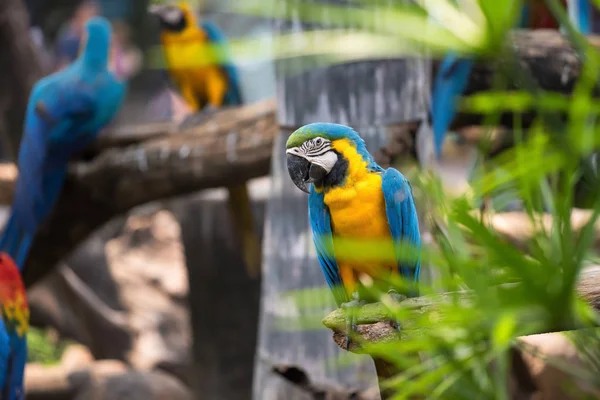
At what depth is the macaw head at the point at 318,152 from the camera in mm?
710

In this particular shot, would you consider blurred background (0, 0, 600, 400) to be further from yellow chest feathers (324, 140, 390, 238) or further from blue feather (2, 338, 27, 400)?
blue feather (2, 338, 27, 400)

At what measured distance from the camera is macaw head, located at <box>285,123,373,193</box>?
71cm

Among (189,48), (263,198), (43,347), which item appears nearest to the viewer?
(189,48)

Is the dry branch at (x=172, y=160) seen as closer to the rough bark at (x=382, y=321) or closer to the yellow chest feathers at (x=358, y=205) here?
the yellow chest feathers at (x=358, y=205)

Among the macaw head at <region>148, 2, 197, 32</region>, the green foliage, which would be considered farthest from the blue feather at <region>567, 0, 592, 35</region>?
the green foliage

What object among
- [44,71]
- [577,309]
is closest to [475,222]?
[577,309]

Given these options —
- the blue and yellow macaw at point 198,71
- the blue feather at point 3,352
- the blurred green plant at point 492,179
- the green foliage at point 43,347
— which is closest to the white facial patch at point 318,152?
the blurred green plant at point 492,179

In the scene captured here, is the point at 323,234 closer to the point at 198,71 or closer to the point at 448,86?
the point at 448,86

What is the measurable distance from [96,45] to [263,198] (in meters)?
1.28

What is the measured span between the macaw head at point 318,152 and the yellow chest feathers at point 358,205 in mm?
16

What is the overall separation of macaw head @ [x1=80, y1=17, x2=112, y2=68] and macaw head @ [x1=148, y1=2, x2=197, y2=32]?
0.36m

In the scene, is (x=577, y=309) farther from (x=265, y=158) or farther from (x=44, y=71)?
(x=44, y=71)

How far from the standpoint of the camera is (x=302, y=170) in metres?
0.72

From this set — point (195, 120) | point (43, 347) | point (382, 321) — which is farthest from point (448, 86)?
point (43, 347)
